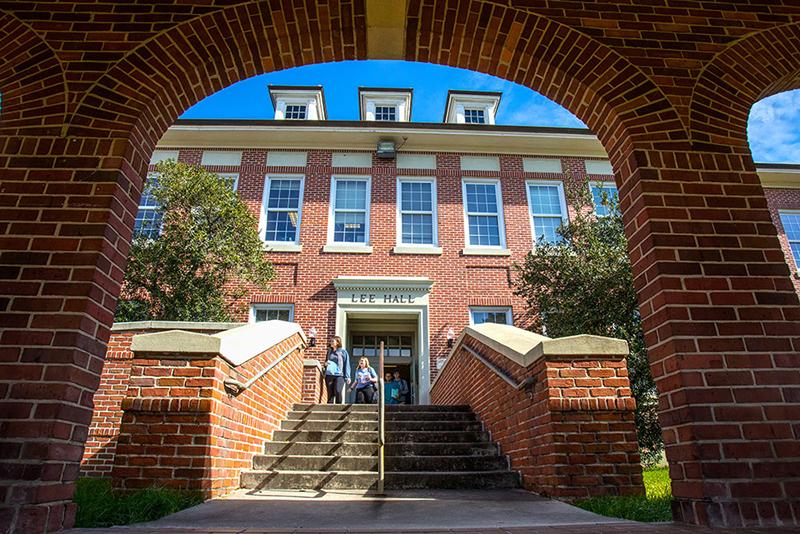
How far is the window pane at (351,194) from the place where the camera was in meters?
13.4

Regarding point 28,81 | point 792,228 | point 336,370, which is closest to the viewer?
point 28,81

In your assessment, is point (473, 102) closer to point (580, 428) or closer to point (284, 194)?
point (284, 194)

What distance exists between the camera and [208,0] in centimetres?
326

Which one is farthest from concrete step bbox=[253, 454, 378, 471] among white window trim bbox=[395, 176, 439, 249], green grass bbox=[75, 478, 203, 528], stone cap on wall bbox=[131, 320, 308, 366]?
white window trim bbox=[395, 176, 439, 249]

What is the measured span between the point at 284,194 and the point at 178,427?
33.2ft

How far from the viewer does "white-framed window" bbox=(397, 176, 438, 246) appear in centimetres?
1311

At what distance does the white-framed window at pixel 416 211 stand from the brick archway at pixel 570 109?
9456 millimetres

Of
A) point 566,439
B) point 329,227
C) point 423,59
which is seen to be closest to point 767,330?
point 566,439

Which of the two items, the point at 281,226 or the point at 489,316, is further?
the point at 281,226

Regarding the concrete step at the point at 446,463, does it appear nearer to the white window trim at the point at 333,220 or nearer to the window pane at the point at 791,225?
the white window trim at the point at 333,220

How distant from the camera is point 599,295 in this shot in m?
8.25

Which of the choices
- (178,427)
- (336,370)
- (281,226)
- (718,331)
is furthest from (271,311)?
(718,331)

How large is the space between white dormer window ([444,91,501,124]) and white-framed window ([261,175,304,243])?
20.7ft

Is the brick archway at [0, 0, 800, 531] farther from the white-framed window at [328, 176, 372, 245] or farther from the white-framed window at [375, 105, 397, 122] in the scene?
the white-framed window at [375, 105, 397, 122]
